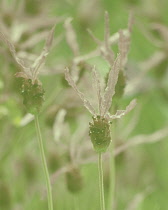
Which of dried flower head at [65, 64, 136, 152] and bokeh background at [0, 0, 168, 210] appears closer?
dried flower head at [65, 64, 136, 152]

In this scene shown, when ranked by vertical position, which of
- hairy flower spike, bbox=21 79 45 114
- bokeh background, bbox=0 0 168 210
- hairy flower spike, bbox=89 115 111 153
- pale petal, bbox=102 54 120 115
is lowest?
hairy flower spike, bbox=89 115 111 153

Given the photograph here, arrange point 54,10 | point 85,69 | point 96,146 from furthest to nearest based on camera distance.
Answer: point 54,10
point 85,69
point 96,146

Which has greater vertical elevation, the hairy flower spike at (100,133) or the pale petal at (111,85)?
the pale petal at (111,85)

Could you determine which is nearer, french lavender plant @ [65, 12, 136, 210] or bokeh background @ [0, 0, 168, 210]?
french lavender plant @ [65, 12, 136, 210]

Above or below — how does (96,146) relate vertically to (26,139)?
below

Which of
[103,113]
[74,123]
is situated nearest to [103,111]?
[103,113]

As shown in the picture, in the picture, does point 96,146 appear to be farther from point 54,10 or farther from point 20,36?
point 54,10

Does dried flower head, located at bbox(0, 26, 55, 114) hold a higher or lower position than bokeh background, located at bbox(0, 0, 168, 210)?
lower

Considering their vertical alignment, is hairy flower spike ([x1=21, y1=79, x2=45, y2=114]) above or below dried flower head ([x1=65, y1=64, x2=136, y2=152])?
above

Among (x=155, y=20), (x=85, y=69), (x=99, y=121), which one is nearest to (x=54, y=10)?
(x=155, y=20)
